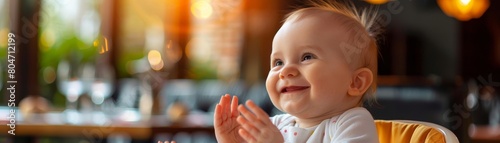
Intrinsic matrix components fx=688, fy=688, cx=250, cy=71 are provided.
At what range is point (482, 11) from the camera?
5.13m

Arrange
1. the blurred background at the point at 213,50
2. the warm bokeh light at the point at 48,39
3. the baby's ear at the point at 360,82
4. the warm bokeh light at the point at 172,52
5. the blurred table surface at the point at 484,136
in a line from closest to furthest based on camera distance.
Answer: the baby's ear at the point at 360,82 → the blurred table surface at the point at 484,136 → the warm bokeh light at the point at 48,39 → the blurred background at the point at 213,50 → the warm bokeh light at the point at 172,52

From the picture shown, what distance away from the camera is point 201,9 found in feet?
17.8

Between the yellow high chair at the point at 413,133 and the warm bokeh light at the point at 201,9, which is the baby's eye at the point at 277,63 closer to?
the yellow high chair at the point at 413,133

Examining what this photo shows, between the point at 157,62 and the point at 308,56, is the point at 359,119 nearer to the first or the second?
the point at 308,56

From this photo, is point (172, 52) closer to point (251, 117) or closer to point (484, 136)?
point (484, 136)

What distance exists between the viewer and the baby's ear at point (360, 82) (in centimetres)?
89

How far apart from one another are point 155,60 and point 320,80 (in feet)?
13.2

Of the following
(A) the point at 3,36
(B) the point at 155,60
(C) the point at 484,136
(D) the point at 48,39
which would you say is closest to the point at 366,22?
(A) the point at 3,36

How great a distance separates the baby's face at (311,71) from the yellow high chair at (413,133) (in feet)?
0.55

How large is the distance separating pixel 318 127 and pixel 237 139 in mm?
112

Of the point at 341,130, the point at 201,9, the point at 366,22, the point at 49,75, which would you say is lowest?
the point at 49,75

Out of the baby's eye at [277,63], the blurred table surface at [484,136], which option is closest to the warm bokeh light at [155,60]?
the blurred table surface at [484,136]

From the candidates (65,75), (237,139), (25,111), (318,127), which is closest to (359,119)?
(318,127)

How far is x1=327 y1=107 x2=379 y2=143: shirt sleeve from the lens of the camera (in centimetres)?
82
